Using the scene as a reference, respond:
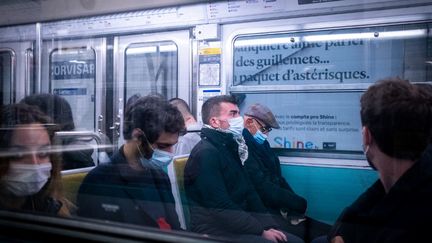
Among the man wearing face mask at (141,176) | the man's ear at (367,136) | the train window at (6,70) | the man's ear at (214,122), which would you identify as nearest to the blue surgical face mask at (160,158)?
the man wearing face mask at (141,176)

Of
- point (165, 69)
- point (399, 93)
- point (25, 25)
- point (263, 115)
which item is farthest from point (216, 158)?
point (25, 25)

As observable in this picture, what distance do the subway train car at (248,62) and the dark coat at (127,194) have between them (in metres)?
0.18

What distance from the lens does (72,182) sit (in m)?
2.81

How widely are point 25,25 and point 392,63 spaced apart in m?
2.57

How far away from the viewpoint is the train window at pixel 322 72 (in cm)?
265

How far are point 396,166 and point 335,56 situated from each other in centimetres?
122

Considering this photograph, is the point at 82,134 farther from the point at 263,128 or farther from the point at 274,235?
the point at 274,235

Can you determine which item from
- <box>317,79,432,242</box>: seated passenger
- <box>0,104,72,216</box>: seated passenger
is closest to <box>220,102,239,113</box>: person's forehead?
<box>0,104,72,216</box>: seated passenger

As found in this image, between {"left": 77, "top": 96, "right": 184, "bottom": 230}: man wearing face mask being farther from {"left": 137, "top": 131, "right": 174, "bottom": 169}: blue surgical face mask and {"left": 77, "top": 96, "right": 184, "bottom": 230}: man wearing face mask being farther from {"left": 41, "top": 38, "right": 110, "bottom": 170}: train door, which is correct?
{"left": 41, "top": 38, "right": 110, "bottom": 170}: train door

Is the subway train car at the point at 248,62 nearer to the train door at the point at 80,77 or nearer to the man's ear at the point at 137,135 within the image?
the train door at the point at 80,77

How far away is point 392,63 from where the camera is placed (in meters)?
2.65

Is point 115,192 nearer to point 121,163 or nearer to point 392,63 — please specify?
point 121,163

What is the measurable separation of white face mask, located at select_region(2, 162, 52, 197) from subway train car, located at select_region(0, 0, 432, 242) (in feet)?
0.61

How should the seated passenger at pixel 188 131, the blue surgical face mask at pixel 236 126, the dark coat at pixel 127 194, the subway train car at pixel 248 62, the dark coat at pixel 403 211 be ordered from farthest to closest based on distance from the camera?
1. the blue surgical face mask at pixel 236 126
2. the seated passenger at pixel 188 131
3. the subway train car at pixel 248 62
4. the dark coat at pixel 127 194
5. the dark coat at pixel 403 211
